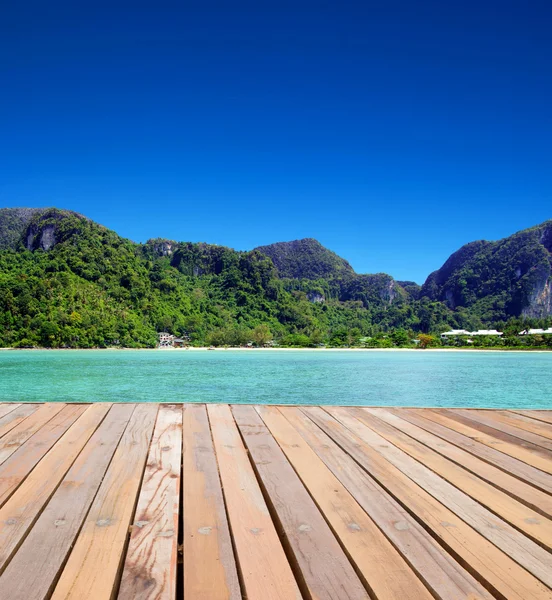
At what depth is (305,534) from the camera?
1.13 meters

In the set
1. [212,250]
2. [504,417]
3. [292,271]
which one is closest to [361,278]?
[292,271]

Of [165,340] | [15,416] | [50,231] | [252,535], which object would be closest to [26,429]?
[15,416]

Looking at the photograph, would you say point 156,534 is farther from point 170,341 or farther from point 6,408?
point 170,341

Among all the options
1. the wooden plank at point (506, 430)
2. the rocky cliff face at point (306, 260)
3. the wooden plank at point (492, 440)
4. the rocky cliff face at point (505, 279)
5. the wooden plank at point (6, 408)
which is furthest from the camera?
the rocky cliff face at point (306, 260)

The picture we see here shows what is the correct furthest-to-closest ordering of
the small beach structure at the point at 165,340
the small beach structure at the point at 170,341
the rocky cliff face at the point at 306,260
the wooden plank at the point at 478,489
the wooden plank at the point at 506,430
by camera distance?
the rocky cliff face at the point at 306,260
the small beach structure at the point at 170,341
the small beach structure at the point at 165,340
the wooden plank at the point at 506,430
the wooden plank at the point at 478,489

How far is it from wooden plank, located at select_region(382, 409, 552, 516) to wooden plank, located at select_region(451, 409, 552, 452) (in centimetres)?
33

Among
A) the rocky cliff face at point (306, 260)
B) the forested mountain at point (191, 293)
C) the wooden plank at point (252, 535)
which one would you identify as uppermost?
the rocky cliff face at point (306, 260)

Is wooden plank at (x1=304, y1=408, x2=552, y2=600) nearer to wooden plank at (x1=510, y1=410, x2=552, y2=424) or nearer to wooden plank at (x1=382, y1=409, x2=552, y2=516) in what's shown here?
wooden plank at (x1=382, y1=409, x2=552, y2=516)

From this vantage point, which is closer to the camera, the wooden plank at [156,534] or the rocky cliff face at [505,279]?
the wooden plank at [156,534]

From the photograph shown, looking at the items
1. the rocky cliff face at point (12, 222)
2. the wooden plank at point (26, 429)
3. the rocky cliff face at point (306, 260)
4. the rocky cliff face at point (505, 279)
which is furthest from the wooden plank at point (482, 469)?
the rocky cliff face at point (306, 260)

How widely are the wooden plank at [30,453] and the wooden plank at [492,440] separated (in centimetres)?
178

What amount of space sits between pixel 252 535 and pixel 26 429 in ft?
5.14

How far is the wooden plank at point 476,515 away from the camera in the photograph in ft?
3.35

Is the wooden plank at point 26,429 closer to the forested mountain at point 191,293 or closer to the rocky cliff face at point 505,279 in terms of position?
the forested mountain at point 191,293
